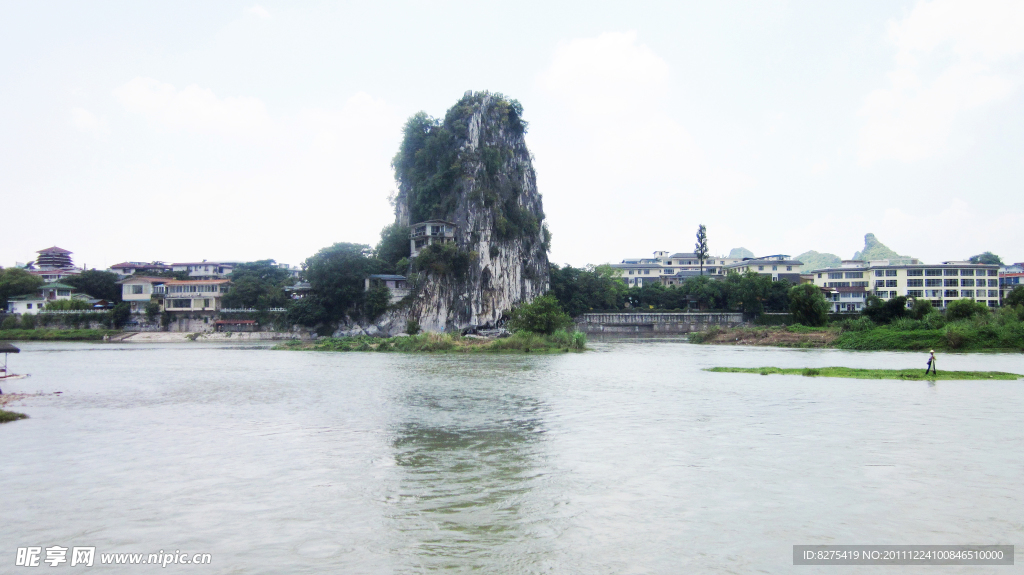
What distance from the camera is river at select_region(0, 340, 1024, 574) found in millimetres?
8023

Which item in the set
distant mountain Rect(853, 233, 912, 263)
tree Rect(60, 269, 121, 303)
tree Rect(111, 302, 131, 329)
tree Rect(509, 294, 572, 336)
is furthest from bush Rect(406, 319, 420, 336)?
distant mountain Rect(853, 233, 912, 263)

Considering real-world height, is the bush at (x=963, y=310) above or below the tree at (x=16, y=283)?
below

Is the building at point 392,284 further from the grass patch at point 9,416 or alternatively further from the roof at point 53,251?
the roof at point 53,251

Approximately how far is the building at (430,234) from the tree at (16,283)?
4853 cm

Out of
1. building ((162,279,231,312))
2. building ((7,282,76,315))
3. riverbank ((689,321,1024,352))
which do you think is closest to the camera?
riverbank ((689,321,1024,352))

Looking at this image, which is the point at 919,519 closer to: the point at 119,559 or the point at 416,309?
the point at 119,559

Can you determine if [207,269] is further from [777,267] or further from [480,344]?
[777,267]

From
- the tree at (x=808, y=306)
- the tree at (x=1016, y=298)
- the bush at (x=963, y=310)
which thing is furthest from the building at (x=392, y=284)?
the tree at (x=1016, y=298)

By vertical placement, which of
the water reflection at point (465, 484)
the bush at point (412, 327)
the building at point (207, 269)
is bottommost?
the water reflection at point (465, 484)

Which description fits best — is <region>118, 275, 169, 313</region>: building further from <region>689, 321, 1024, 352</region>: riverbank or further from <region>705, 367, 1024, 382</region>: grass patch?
<region>705, 367, 1024, 382</region>: grass patch

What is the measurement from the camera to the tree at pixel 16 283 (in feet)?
256

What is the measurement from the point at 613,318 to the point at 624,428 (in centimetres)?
6391

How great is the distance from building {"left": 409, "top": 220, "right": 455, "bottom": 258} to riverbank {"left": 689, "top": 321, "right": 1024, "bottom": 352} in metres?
33.0

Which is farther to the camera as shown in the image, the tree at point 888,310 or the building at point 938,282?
the building at point 938,282
